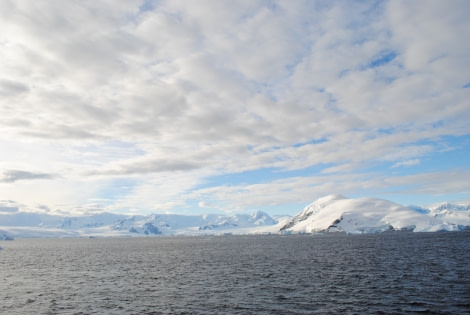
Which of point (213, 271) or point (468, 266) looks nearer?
point (468, 266)

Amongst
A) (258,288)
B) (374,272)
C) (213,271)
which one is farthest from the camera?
(213,271)

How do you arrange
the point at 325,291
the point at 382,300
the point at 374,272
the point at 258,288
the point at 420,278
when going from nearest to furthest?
the point at 382,300, the point at 325,291, the point at 258,288, the point at 420,278, the point at 374,272

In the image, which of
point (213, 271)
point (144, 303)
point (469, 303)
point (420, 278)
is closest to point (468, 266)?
point (420, 278)

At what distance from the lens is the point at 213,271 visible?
70.8 m

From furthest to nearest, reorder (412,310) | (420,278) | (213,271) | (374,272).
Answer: (213,271) → (374,272) → (420,278) → (412,310)

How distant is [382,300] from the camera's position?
4091cm

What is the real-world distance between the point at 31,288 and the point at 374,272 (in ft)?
187

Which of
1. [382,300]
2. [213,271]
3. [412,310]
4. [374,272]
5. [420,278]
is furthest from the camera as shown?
[213,271]

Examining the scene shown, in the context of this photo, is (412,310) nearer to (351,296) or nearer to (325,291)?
(351,296)

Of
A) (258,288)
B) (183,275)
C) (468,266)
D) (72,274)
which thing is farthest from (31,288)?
(468,266)

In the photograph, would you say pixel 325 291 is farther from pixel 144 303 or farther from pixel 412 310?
pixel 144 303

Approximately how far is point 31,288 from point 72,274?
16.9 m

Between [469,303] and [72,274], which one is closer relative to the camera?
[469,303]

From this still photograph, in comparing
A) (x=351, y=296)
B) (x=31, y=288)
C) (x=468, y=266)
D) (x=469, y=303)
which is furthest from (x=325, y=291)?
(x=31, y=288)
